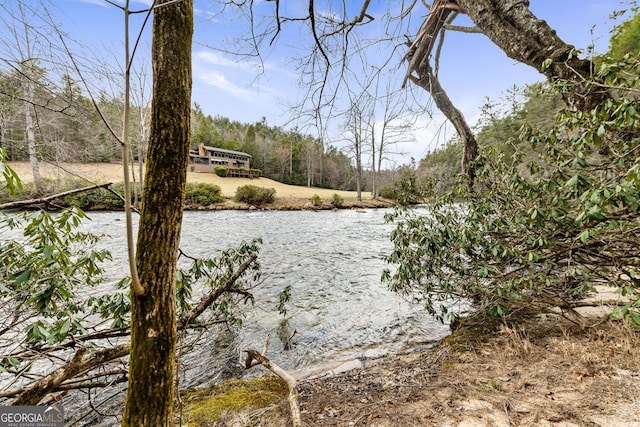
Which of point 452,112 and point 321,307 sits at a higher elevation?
point 452,112

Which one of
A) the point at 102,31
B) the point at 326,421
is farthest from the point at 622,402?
the point at 102,31

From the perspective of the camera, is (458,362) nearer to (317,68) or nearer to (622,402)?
(622,402)

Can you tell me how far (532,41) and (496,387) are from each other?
3.04 metres

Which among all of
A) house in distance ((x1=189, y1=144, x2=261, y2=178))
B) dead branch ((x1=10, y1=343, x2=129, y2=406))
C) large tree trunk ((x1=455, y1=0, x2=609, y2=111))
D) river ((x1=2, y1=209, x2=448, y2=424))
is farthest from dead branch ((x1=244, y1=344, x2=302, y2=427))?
house in distance ((x1=189, y1=144, x2=261, y2=178))

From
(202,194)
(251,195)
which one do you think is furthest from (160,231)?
(251,195)

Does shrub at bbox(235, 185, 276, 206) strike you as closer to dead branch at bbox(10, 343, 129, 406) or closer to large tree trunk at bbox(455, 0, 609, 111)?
large tree trunk at bbox(455, 0, 609, 111)

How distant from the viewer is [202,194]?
62.0 ft

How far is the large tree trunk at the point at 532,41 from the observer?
2.22 meters

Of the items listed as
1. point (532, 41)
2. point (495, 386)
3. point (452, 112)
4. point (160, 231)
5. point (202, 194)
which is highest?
point (532, 41)

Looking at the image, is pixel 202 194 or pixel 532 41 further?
pixel 202 194

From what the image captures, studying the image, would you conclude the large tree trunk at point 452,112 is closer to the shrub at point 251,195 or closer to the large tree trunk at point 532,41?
the large tree trunk at point 532,41

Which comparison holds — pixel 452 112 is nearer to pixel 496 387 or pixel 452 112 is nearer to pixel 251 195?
pixel 496 387

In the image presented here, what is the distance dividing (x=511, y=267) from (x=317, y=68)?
10.7 ft

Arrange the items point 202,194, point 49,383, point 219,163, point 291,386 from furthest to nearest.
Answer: point 219,163, point 202,194, point 291,386, point 49,383
